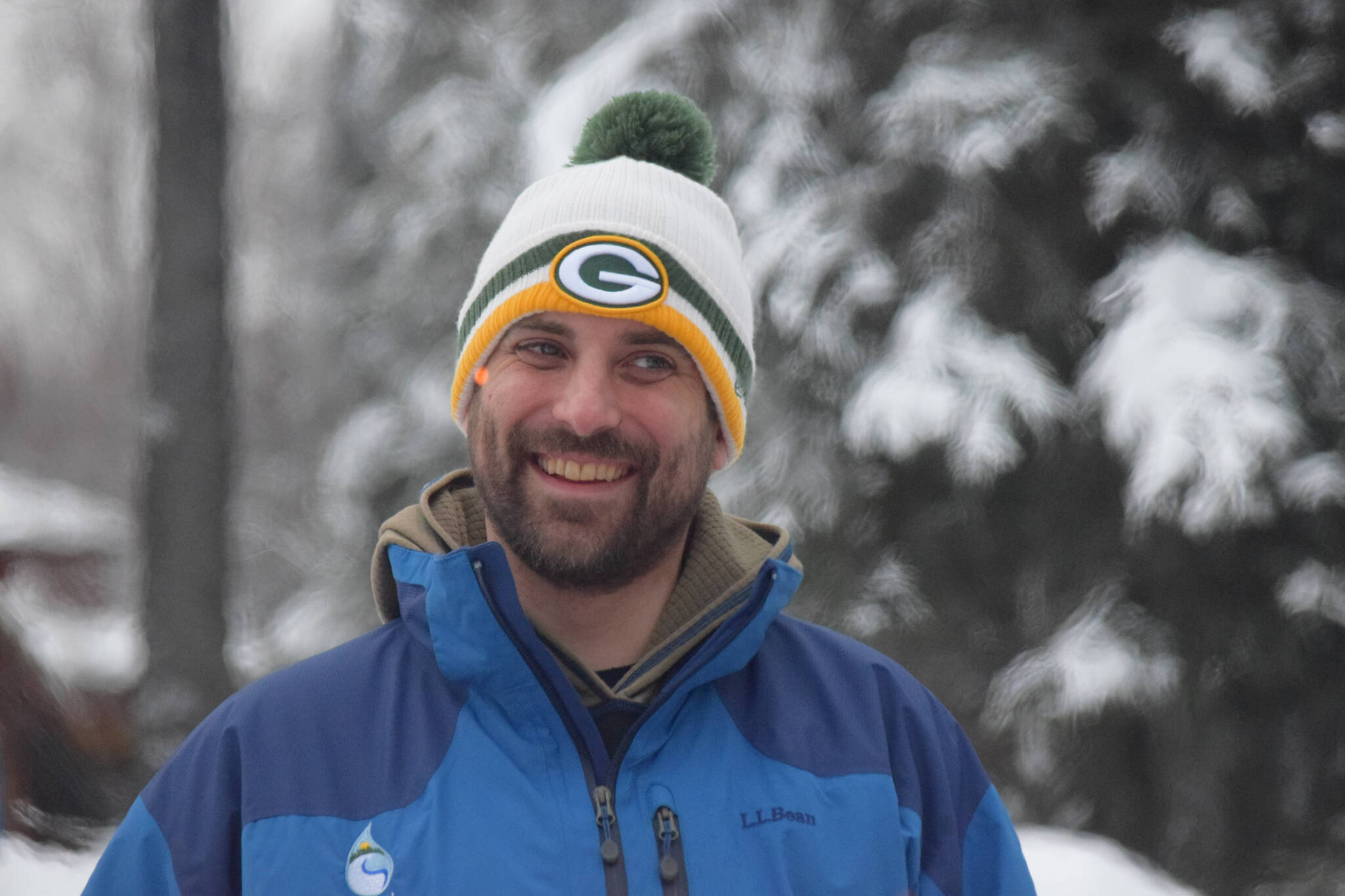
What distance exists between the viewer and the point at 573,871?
1421mm

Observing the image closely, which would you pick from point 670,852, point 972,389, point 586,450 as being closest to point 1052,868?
point 972,389

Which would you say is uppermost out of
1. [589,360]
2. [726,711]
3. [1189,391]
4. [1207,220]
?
[1207,220]

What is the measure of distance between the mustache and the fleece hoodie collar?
19 cm

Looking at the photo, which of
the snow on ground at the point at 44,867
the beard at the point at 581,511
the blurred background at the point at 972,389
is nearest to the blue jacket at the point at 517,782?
the beard at the point at 581,511

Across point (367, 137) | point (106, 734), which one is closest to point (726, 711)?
point (106, 734)

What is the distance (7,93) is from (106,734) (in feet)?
12.4

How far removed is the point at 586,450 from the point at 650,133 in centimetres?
64

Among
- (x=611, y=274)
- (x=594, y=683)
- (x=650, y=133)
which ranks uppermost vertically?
(x=650, y=133)

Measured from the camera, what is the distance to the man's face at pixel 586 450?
5.52 feet

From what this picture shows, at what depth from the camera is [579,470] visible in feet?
5.53

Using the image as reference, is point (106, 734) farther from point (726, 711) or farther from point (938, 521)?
point (726, 711)

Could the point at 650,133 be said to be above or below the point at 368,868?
above

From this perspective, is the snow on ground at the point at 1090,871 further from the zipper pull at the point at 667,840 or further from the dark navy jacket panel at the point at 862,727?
the zipper pull at the point at 667,840

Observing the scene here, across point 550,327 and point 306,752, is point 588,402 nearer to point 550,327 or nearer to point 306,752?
point 550,327
